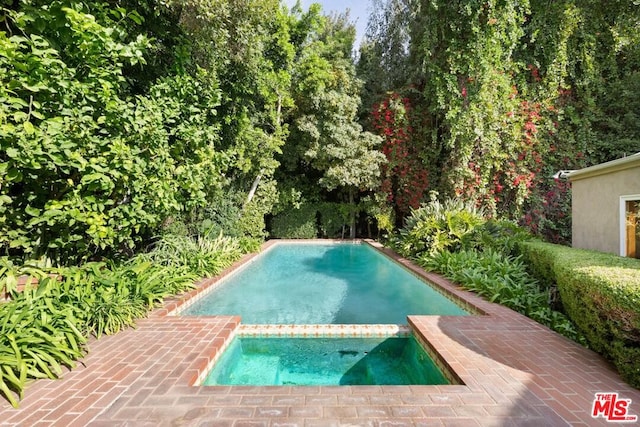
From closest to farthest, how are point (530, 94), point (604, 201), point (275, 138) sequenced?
point (604, 201)
point (530, 94)
point (275, 138)

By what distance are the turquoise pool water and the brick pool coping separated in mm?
1824

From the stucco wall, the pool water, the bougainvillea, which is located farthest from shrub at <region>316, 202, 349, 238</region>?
the pool water

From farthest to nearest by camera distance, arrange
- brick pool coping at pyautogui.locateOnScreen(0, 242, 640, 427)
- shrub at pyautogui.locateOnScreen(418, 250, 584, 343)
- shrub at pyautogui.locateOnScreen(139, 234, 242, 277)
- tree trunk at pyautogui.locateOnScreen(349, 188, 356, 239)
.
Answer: tree trunk at pyautogui.locateOnScreen(349, 188, 356, 239)
shrub at pyautogui.locateOnScreen(139, 234, 242, 277)
shrub at pyautogui.locateOnScreen(418, 250, 584, 343)
brick pool coping at pyautogui.locateOnScreen(0, 242, 640, 427)

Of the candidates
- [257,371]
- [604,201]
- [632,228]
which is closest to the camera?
[257,371]

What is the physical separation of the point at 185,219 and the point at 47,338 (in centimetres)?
629

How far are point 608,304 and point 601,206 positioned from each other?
4.31 metres

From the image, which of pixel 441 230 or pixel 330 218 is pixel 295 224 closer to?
pixel 330 218

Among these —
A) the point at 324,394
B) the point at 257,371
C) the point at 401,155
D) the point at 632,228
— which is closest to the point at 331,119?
the point at 401,155

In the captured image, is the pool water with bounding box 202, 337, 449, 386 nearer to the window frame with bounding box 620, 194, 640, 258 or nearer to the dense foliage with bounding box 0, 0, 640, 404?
→ the dense foliage with bounding box 0, 0, 640, 404

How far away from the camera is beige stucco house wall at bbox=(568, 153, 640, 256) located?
5.61 meters

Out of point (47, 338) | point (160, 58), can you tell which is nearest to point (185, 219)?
point (160, 58)

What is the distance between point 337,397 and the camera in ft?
8.38

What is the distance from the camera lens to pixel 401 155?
14016 mm

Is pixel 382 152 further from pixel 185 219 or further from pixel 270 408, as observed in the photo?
pixel 270 408
